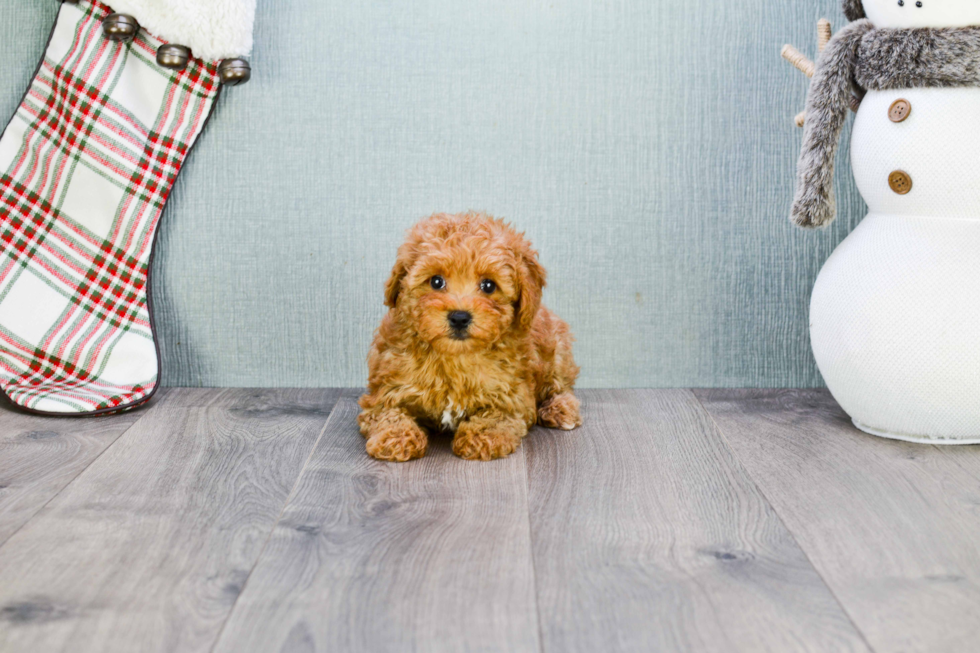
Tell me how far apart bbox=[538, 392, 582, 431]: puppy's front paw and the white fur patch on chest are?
0.70 feet

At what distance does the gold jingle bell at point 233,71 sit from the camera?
6.38 feet

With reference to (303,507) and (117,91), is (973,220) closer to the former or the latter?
(303,507)

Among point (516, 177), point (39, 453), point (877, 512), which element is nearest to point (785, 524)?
point (877, 512)

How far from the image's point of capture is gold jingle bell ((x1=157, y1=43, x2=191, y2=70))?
1921 millimetres

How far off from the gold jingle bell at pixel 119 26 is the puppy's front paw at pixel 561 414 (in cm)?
120

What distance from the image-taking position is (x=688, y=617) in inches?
42.4

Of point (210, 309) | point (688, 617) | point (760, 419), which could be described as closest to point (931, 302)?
point (760, 419)

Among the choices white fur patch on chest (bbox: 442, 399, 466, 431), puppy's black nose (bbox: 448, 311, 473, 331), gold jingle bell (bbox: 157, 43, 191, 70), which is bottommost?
white fur patch on chest (bbox: 442, 399, 466, 431)

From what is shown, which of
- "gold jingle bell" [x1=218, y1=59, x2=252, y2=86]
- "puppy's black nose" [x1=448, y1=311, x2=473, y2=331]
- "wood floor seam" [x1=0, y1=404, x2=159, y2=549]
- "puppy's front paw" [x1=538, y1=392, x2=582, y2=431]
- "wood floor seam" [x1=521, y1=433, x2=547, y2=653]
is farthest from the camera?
"gold jingle bell" [x1=218, y1=59, x2=252, y2=86]

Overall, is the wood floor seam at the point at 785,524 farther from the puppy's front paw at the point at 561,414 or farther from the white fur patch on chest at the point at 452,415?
the white fur patch on chest at the point at 452,415

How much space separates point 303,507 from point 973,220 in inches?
50.8

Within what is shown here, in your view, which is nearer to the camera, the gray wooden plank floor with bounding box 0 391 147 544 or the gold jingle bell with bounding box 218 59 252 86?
the gray wooden plank floor with bounding box 0 391 147 544

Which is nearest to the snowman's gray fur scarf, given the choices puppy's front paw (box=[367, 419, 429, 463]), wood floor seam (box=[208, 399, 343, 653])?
puppy's front paw (box=[367, 419, 429, 463])

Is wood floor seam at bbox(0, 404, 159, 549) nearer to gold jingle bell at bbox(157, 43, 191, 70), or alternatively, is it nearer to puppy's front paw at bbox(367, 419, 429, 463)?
puppy's front paw at bbox(367, 419, 429, 463)
